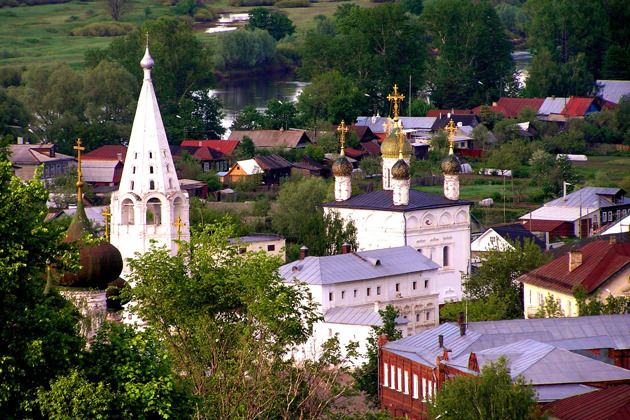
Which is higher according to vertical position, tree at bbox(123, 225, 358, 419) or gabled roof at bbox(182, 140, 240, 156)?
tree at bbox(123, 225, 358, 419)

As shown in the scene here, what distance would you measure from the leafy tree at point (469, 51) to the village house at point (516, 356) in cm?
7034

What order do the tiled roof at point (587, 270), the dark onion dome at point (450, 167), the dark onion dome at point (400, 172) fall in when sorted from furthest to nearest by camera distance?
the dark onion dome at point (450, 167), the dark onion dome at point (400, 172), the tiled roof at point (587, 270)

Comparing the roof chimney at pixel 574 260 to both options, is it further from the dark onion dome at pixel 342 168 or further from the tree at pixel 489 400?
the tree at pixel 489 400

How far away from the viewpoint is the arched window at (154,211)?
37500 millimetres

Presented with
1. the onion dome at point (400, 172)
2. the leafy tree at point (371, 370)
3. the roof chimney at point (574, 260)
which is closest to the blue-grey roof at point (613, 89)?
the onion dome at point (400, 172)

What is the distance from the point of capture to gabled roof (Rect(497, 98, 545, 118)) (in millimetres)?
95938

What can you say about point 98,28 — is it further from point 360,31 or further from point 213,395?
point 213,395

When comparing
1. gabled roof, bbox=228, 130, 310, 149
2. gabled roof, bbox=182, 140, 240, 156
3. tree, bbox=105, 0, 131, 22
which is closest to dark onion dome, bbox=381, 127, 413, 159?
gabled roof, bbox=182, 140, 240, 156

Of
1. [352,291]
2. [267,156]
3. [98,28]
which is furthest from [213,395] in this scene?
[98,28]

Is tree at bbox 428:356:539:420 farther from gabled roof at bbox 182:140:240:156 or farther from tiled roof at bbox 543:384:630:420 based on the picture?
gabled roof at bbox 182:140:240:156

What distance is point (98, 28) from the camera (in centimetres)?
13300

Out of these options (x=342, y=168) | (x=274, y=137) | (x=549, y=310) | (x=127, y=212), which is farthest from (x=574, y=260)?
(x=274, y=137)

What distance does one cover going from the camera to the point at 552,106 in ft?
315

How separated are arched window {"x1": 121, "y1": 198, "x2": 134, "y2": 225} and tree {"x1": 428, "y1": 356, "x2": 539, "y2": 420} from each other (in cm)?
1441
